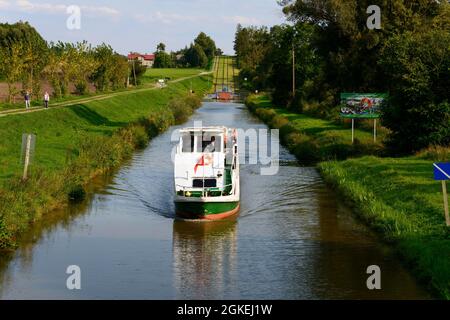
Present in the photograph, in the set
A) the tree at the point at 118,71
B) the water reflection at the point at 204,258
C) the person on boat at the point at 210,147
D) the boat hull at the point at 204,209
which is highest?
the tree at the point at 118,71

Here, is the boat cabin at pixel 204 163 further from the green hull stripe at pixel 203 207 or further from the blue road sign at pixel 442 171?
the blue road sign at pixel 442 171

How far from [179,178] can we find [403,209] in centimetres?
1014

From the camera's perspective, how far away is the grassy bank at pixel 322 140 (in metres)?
44.5

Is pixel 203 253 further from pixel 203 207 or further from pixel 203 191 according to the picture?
pixel 203 191

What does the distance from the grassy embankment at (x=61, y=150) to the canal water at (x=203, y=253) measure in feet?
3.01

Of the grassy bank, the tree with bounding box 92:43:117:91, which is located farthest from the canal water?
the tree with bounding box 92:43:117:91

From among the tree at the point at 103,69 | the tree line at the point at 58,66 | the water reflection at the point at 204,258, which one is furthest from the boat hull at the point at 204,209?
the tree at the point at 103,69

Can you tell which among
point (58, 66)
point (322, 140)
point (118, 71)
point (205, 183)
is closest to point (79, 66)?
point (58, 66)

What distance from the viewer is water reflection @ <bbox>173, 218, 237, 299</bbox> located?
20109 millimetres

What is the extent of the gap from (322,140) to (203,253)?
87.7 ft

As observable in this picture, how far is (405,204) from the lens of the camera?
27516 mm

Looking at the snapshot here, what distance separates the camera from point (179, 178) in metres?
31.1

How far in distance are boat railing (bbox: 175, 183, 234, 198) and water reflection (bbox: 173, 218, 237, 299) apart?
1238mm

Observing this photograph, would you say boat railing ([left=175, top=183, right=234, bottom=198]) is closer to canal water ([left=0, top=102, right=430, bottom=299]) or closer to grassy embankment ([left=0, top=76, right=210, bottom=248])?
canal water ([left=0, top=102, right=430, bottom=299])
